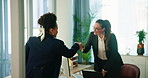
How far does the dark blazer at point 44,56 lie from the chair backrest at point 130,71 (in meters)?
1.15

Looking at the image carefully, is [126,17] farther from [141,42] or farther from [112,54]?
[112,54]

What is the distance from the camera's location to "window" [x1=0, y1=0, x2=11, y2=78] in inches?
166

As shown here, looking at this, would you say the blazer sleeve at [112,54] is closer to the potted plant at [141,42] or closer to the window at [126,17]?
the potted plant at [141,42]

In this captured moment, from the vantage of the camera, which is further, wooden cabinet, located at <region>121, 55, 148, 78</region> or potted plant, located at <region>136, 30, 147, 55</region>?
potted plant, located at <region>136, 30, 147, 55</region>

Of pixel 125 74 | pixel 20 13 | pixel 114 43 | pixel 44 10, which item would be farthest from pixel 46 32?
pixel 44 10

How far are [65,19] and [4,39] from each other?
1.65 metres

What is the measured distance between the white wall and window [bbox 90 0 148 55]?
0.78 m

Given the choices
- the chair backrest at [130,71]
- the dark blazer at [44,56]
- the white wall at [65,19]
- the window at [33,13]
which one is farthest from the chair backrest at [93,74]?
the white wall at [65,19]

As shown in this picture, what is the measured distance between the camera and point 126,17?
4648 millimetres

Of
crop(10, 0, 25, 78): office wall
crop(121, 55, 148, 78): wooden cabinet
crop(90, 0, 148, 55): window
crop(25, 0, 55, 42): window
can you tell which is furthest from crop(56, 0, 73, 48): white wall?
crop(10, 0, 25, 78): office wall

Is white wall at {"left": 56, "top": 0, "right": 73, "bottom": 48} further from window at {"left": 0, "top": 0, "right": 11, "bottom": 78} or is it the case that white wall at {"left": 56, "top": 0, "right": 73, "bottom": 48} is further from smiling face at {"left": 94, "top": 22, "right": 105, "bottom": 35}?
smiling face at {"left": 94, "top": 22, "right": 105, "bottom": 35}

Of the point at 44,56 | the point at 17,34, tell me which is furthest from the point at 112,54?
the point at 17,34

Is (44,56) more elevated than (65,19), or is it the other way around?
(65,19)

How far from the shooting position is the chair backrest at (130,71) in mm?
2496
